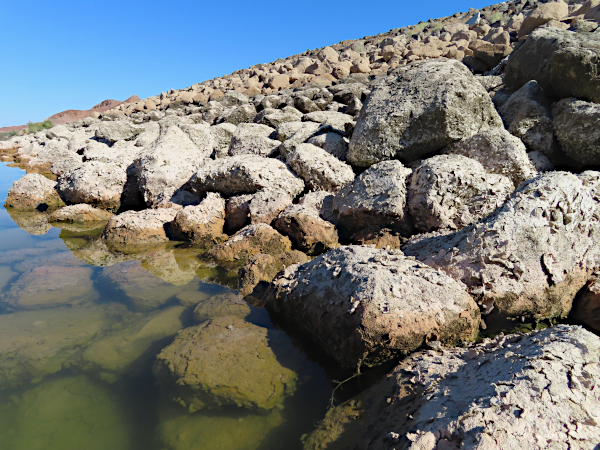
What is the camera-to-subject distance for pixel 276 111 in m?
8.20

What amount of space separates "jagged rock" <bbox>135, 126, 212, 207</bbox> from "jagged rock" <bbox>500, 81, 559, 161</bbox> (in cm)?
531

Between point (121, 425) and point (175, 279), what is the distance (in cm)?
200

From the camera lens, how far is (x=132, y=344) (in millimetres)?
2713

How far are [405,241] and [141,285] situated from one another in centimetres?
296

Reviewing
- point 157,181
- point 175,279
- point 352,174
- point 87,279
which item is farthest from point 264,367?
point 157,181

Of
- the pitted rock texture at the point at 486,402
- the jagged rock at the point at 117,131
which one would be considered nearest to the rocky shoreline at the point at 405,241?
the pitted rock texture at the point at 486,402

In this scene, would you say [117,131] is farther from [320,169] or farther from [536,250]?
[536,250]

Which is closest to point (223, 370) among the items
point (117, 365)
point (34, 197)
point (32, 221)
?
point (117, 365)

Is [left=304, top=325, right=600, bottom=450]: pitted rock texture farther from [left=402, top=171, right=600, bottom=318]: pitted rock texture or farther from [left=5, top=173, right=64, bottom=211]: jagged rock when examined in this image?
[left=5, top=173, right=64, bottom=211]: jagged rock

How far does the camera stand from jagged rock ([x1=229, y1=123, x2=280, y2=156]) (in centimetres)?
636

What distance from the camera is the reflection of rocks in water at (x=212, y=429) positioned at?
1889mm

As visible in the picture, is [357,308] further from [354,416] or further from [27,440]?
[27,440]

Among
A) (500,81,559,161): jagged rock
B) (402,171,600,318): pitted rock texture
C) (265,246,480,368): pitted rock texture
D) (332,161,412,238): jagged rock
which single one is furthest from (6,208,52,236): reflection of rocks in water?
(500,81,559,161): jagged rock

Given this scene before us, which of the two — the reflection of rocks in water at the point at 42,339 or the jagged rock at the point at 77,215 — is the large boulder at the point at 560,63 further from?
the jagged rock at the point at 77,215
